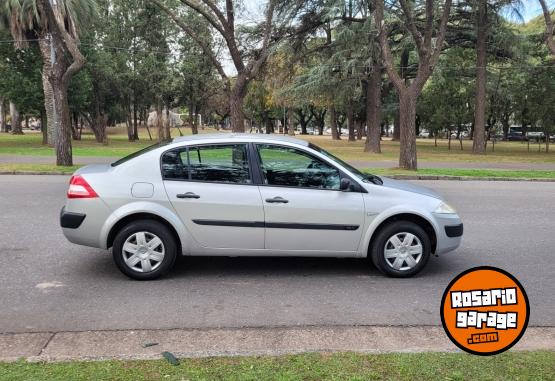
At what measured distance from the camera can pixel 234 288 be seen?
545cm

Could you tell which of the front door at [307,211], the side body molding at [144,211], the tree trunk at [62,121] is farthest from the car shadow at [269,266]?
the tree trunk at [62,121]

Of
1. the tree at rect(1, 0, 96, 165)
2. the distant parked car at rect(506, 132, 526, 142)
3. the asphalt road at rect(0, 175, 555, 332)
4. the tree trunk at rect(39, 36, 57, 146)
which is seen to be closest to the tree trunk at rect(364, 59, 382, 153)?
the tree at rect(1, 0, 96, 165)

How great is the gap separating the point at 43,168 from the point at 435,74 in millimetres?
23071

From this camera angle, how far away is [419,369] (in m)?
3.36

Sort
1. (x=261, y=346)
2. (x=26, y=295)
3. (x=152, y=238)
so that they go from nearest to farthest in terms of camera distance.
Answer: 1. (x=261, y=346)
2. (x=26, y=295)
3. (x=152, y=238)

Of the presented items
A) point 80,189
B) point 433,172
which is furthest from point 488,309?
point 433,172

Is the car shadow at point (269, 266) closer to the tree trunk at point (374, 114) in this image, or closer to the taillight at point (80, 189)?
the taillight at point (80, 189)

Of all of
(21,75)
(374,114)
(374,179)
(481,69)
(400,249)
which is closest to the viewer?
(400,249)

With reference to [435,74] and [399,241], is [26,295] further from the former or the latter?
[435,74]

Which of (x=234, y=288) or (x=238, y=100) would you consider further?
(x=238, y=100)

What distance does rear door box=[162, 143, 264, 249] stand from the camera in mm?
5586

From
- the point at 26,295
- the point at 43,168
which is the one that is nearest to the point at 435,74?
the point at 43,168

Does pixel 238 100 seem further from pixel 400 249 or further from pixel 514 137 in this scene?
pixel 514 137

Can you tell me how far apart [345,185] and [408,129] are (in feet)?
42.8
